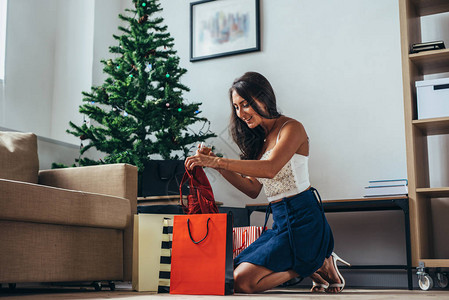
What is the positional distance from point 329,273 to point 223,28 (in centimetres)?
206

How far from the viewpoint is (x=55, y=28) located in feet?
12.9

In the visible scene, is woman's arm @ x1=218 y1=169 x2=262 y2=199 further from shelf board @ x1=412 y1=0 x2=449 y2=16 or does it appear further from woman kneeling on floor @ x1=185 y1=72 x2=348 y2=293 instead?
shelf board @ x1=412 y1=0 x2=449 y2=16

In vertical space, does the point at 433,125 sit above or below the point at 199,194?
above

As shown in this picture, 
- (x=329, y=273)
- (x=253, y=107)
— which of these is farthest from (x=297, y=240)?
(x=253, y=107)

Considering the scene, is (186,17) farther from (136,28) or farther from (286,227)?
(286,227)

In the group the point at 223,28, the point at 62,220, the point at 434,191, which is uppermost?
the point at 223,28

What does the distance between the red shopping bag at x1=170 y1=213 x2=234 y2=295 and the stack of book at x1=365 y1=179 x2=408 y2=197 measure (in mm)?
1153

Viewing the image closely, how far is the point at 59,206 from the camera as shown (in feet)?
6.74

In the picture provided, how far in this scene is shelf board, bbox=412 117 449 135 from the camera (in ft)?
8.70

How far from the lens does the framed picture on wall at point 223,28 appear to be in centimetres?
361

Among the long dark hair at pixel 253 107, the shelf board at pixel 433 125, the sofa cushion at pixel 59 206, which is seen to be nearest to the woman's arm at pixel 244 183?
the long dark hair at pixel 253 107

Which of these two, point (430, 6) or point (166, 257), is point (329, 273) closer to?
point (166, 257)

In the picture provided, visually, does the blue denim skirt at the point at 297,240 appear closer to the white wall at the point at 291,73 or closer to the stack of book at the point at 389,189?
the stack of book at the point at 389,189

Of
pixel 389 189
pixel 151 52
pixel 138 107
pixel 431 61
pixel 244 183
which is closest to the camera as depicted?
pixel 244 183
